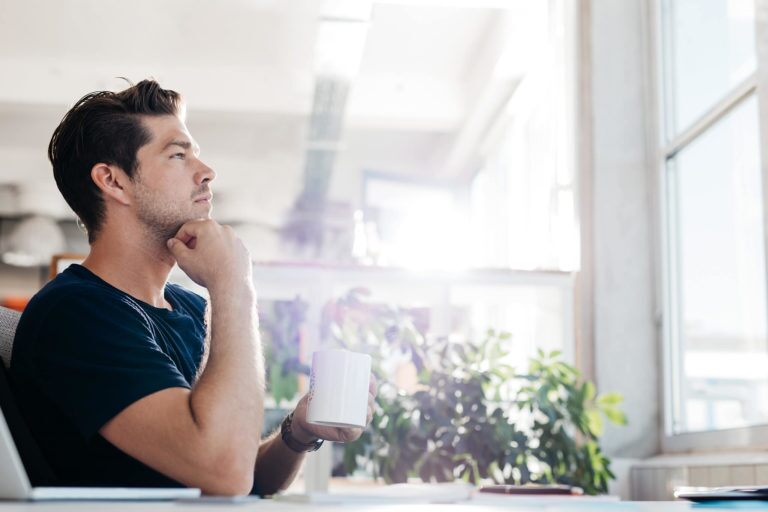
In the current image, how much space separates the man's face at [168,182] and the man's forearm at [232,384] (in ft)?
0.91

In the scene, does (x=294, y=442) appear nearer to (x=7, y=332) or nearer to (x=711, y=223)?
(x=7, y=332)

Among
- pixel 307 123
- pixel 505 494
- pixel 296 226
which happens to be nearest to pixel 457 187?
pixel 307 123

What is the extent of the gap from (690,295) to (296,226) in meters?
7.36

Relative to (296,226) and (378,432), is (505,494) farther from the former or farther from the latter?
(296,226)

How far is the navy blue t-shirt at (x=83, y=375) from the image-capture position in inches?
50.9

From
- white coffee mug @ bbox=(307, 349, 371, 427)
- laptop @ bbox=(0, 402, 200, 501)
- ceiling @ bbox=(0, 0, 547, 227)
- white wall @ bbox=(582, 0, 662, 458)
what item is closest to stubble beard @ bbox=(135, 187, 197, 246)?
white coffee mug @ bbox=(307, 349, 371, 427)

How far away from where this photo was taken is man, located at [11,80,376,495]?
1268 mm

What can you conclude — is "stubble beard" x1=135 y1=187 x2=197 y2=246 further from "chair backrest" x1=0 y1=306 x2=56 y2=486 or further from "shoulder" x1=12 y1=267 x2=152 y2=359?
"chair backrest" x1=0 y1=306 x2=56 y2=486

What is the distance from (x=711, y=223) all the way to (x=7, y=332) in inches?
83.8

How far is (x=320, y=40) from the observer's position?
594cm

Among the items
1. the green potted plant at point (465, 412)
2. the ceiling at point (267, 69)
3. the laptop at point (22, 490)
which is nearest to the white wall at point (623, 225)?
the green potted plant at point (465, 412)

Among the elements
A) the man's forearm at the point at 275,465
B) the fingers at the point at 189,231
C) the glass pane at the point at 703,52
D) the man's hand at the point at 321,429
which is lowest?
the man's forearm at the point at 275,465

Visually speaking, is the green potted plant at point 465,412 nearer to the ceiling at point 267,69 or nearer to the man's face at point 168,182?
the man's face at point 168,182

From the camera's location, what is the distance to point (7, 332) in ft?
4.66
